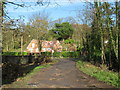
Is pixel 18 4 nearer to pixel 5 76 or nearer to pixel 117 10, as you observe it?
pixel 5 76

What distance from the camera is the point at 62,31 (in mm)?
50281

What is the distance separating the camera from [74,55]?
1492 inches

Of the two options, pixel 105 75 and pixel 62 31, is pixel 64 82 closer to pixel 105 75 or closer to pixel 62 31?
pixel 105 75

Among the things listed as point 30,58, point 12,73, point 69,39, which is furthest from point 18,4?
point 69,39

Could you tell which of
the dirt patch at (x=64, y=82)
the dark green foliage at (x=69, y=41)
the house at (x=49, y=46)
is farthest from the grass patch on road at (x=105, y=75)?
the dark green foliage at (x=69, y=41)

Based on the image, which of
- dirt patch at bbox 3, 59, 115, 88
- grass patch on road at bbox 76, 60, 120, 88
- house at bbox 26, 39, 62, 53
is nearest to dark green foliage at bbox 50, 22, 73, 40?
house at bbox 26, 39, 62, 53

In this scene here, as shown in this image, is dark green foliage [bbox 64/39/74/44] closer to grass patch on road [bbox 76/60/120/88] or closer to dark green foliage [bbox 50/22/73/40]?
dark green foliage [bbox 50/22/73/40]

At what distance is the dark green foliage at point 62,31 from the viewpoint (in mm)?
48094

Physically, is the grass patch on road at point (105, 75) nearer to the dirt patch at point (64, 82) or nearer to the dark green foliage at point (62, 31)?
the dirt patch at point (64, 82)

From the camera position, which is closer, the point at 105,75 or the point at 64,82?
the point at 64,82

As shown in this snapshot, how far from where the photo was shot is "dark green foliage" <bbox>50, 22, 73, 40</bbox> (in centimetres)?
4809

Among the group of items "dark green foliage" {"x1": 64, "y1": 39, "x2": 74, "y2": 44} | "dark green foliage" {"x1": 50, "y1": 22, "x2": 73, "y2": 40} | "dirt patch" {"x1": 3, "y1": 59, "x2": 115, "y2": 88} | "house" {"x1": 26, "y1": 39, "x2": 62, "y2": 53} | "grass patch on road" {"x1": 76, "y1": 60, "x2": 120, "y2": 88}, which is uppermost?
"dark green foliage" {"x1": 50, "y1": 22, "x2": 73, "y2": 40}

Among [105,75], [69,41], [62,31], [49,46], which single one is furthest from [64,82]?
[62,31]

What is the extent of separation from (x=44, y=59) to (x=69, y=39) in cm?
3140
